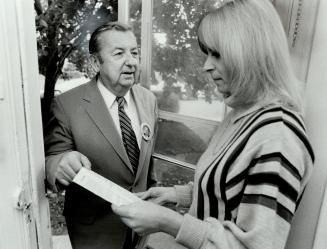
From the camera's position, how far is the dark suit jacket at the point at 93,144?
109 centimetres

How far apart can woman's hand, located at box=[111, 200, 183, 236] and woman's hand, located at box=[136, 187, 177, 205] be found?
29 centimetres

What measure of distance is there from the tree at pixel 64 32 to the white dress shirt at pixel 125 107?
7.2 inches

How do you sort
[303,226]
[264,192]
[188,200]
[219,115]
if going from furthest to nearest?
Result: 1. [219,115]
2. [188,200]
3. [303,226]
4. [264,192]

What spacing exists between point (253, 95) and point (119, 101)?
24.0 inches

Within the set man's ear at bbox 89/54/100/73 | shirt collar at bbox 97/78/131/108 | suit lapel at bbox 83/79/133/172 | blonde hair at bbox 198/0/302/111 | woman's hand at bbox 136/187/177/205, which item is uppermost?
blonde hair at bbox 198/0/302/111

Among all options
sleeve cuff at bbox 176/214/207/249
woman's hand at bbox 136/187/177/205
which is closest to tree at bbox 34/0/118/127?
woman's hand at bbox 136/187/177/205

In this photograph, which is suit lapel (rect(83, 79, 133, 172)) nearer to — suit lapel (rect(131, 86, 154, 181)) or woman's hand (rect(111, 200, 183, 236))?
suit lapel (rect(131, 86, 154, 181))

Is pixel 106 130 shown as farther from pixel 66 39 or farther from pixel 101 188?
pixel 66 39

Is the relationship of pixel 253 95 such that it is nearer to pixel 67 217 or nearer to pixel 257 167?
pixel 257 167

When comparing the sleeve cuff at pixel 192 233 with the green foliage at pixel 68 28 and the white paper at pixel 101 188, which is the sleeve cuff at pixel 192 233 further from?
the green foliage at pixel 68 28

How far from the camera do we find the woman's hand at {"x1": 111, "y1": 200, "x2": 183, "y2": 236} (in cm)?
77

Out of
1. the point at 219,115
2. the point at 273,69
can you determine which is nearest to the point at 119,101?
the point at 219,115

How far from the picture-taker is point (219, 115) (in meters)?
1.19

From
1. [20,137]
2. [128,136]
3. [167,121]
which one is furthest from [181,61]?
[20,137]
